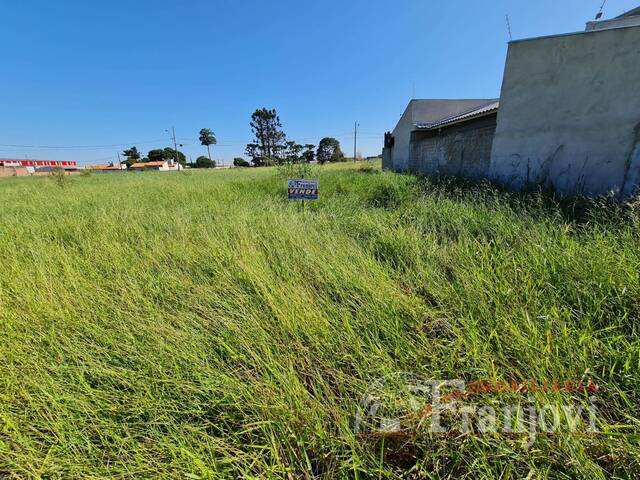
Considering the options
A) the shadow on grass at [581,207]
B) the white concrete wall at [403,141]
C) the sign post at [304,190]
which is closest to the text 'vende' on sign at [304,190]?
the sign post at [304,190]

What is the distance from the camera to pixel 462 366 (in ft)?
4.04

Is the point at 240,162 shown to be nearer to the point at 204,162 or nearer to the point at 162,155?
the point at 204,162

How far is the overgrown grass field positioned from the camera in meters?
0.93

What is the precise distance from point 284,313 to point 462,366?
1.06m

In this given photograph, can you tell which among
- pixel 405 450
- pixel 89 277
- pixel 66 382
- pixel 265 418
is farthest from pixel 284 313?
pixel 89 277

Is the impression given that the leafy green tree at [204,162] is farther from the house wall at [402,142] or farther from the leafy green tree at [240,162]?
the house wall at [402,142]

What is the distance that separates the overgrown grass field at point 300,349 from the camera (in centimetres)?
93

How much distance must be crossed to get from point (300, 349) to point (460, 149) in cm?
915

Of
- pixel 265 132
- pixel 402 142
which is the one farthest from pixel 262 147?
pixel 402 142

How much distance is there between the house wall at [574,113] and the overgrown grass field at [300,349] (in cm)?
240

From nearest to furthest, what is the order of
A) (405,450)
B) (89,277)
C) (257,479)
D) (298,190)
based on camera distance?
1. (257,479)
2. (405,450)
3. (89,277)
4. (298,190)

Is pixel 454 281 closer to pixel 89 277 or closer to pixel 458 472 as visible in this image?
pixel 458 472

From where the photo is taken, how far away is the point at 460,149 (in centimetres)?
813

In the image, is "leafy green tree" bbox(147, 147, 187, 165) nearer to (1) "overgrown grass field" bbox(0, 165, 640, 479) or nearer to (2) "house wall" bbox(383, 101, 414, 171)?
(2) "house wall" bbox(383, 101, 414, 171)
